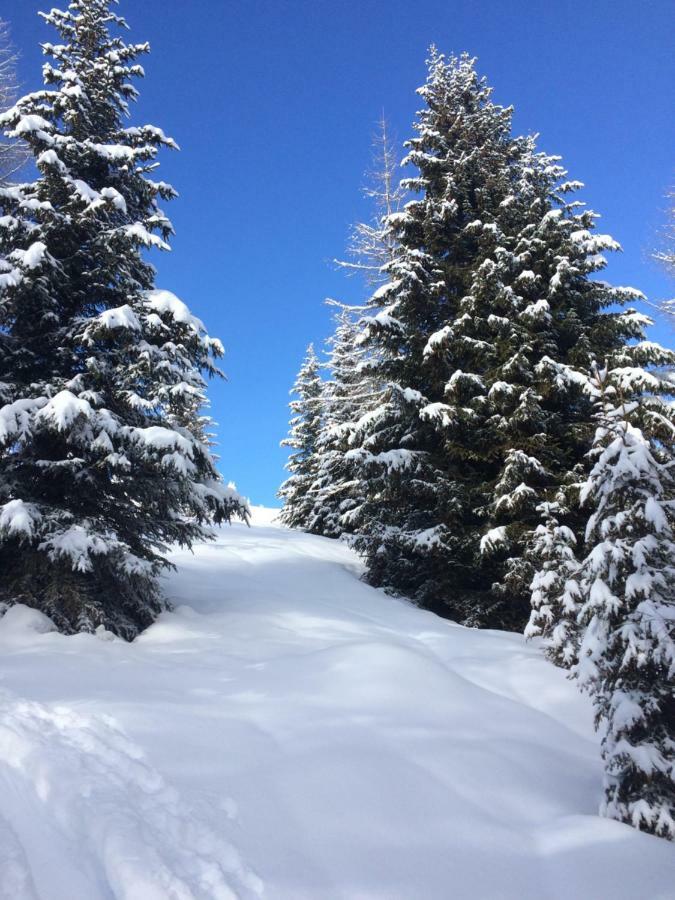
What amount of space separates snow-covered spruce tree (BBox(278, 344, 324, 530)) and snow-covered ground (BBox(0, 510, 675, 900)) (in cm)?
1983

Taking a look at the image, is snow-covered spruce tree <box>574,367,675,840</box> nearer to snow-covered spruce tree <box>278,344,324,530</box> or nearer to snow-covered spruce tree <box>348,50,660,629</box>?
snow-covered spruce tree <box>348,50,660,629</box>

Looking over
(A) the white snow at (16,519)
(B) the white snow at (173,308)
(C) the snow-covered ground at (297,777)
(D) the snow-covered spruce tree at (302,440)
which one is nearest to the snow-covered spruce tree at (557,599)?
(C) the snow-covered ground at (297,777)

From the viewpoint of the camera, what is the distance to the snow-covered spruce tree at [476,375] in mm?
10227

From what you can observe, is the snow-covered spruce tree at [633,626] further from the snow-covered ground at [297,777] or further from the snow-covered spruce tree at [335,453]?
the snow-covered spruce tree at [335,453]

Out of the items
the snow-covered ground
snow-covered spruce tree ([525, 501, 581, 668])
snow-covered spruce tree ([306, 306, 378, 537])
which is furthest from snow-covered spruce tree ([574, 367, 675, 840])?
snow-covered spruce tree ([306, 306, 378, 537])

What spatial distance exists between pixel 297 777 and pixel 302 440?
24592 millimetres

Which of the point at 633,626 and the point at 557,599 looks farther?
the point at 557,599

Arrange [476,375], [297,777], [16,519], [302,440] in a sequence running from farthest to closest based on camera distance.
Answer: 1. [302,440]
2. [476,375]
3. [16,519]
4. [297,777]

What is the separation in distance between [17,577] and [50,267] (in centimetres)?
473

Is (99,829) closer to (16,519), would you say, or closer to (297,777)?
(297,777)

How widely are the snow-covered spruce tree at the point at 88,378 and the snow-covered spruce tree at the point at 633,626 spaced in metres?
5.49

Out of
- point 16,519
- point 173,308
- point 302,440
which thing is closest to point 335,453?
point 302,440

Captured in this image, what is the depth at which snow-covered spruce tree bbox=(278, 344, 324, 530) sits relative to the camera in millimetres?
26969

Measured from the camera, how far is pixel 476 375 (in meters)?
10.9
